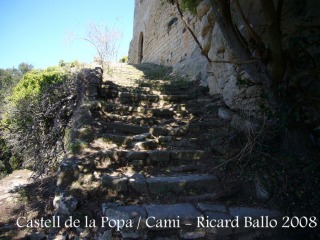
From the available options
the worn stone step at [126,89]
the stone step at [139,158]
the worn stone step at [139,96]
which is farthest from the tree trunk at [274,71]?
the worn stone step at [126,89]

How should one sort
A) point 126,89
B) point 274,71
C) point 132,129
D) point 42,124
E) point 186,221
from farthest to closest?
point 126,89, point 42,124, point 132,129, point 274,71, point 186,221

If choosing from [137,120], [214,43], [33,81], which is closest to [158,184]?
[137,120]

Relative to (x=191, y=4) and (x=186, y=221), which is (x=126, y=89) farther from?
(x=186, y=221)

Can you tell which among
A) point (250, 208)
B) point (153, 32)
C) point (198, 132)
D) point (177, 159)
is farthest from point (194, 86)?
point (153, 32)

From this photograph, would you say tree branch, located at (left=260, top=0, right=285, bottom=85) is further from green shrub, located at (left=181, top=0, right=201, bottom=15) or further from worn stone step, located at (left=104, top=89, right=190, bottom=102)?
green shrub, located at (left=181, top=0, right=201, bottom=15)

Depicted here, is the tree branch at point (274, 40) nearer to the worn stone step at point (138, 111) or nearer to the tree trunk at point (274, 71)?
the tree trunk at point (274, 71)

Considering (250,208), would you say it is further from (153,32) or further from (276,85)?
(153,32)

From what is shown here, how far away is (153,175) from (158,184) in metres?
0.28

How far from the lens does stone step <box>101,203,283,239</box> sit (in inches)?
92.4

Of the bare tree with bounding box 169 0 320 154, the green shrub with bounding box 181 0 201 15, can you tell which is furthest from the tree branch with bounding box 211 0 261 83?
the green shrub with bounding box 181 0 201 15

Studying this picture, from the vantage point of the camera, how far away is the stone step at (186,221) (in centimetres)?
235

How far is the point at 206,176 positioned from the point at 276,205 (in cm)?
81

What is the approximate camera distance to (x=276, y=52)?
111 inches

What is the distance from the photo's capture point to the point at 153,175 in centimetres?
317
